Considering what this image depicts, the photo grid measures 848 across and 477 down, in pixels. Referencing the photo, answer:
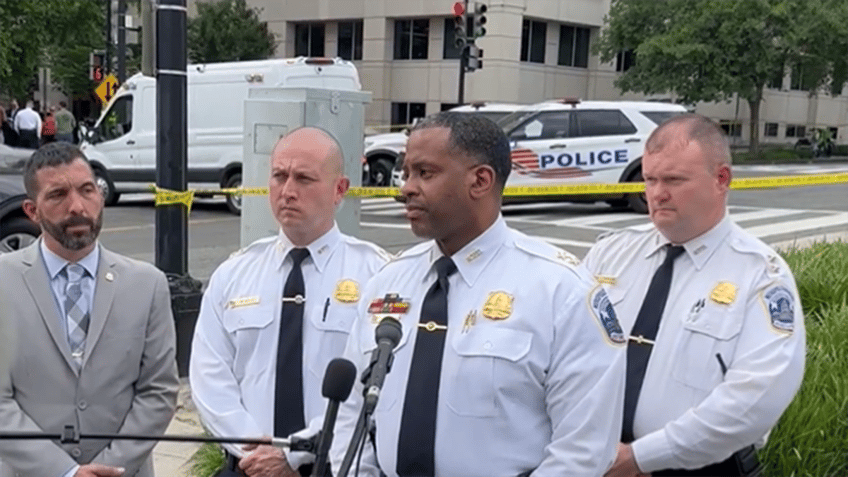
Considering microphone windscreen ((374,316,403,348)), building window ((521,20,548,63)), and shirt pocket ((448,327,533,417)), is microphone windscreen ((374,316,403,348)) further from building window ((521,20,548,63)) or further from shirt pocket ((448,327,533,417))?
building window ((521,20,548,63))

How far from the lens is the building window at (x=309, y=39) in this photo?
46844 millimetres

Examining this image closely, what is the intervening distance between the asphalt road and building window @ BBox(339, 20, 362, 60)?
26928mm

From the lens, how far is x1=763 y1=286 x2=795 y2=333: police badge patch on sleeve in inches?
119

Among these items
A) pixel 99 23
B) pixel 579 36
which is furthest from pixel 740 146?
pixel 99 23

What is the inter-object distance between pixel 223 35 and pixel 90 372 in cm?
4012

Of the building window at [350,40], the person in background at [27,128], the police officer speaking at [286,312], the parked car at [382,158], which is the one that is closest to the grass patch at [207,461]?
the police officer speaking at [286,312]

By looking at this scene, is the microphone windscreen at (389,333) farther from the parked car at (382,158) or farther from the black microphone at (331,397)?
the parked car at (382,158)

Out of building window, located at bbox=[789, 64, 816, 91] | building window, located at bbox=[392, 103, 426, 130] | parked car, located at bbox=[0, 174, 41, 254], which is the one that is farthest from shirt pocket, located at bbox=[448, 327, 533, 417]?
building window, located at bbox=[392, 103, 426, 130]

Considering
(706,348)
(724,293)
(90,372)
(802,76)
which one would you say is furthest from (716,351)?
(802,76)

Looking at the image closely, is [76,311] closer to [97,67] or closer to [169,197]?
[169,197]

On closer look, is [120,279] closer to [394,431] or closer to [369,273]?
[369,273]

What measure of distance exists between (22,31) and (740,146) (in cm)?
3208

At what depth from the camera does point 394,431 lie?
2.64 meters

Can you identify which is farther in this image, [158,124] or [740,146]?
[740,146]
